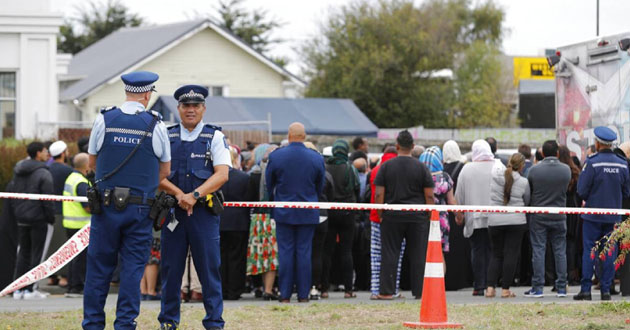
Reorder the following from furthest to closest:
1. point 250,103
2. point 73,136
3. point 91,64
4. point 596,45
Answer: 1. point 91,64
2. point 250,103
3. point 73,136
4. point 596,45

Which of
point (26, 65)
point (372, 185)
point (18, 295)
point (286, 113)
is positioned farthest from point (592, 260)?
point (286, 113)

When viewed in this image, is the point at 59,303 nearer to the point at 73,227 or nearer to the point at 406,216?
the point at 73,227

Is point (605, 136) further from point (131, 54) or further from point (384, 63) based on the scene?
point (384, 63)

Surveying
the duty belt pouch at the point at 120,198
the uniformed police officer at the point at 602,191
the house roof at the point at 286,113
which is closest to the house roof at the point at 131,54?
the house roof at the point at 286,113

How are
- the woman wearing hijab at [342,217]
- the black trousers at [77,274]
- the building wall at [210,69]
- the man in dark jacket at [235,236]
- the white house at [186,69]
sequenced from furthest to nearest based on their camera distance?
the building wall at [210,69] < the white house at [186,69] < the black trousers at [77,274] < the woman wearing hijab at [342,217] < the man in dark jacket at [235,236]

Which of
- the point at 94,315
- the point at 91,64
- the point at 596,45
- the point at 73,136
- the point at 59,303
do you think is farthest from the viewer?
the point at 91,64

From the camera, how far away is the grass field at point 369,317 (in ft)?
33.8

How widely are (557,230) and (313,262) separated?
3.12 metres

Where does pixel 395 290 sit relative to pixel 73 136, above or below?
below

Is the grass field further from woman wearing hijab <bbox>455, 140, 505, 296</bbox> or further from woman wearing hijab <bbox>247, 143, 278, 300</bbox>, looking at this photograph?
woman wearing hijab <bbox>455, 140, 505, 296</bbox>

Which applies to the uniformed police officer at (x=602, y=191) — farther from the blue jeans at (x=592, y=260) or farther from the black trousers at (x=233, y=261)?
the black trousers at (x=233, y=261)

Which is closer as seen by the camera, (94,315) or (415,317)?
(94,315)

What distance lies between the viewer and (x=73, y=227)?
1466cm

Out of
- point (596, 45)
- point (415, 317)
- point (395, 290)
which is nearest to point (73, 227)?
point (395, 290)
